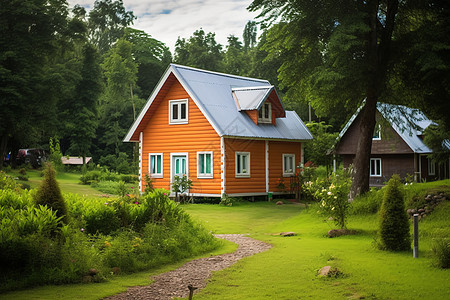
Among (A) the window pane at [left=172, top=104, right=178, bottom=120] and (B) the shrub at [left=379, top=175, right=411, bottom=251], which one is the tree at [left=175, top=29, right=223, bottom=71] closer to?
(A) the window pane at [left=172, top=104, right=178, bottom=120]

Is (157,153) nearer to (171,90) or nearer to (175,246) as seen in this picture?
(171,90)

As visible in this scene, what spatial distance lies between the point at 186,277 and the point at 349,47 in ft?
40.8

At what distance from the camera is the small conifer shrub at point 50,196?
34.5 ft

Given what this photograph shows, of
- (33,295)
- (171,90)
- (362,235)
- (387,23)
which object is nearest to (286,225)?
(362,235)

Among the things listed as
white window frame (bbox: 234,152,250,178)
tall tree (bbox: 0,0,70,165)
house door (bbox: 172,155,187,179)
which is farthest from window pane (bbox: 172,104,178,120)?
tall tree (bbox: 0,0,70,165)

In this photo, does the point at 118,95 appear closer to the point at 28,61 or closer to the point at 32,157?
the point at 32,157

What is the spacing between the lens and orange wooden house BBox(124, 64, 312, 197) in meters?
28.6

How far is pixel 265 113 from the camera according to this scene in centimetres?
3153

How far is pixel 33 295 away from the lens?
8398 millimetres

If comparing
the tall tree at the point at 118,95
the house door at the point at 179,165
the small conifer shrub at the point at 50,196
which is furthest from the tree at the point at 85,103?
the small conifer shrub at the point at 50,196

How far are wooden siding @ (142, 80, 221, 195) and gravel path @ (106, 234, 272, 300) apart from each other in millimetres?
14658

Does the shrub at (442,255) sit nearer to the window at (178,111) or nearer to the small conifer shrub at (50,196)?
the small conifer shrub at (50,196)

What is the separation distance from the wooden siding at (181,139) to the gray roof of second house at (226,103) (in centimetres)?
72

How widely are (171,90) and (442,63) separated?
54.3ft
